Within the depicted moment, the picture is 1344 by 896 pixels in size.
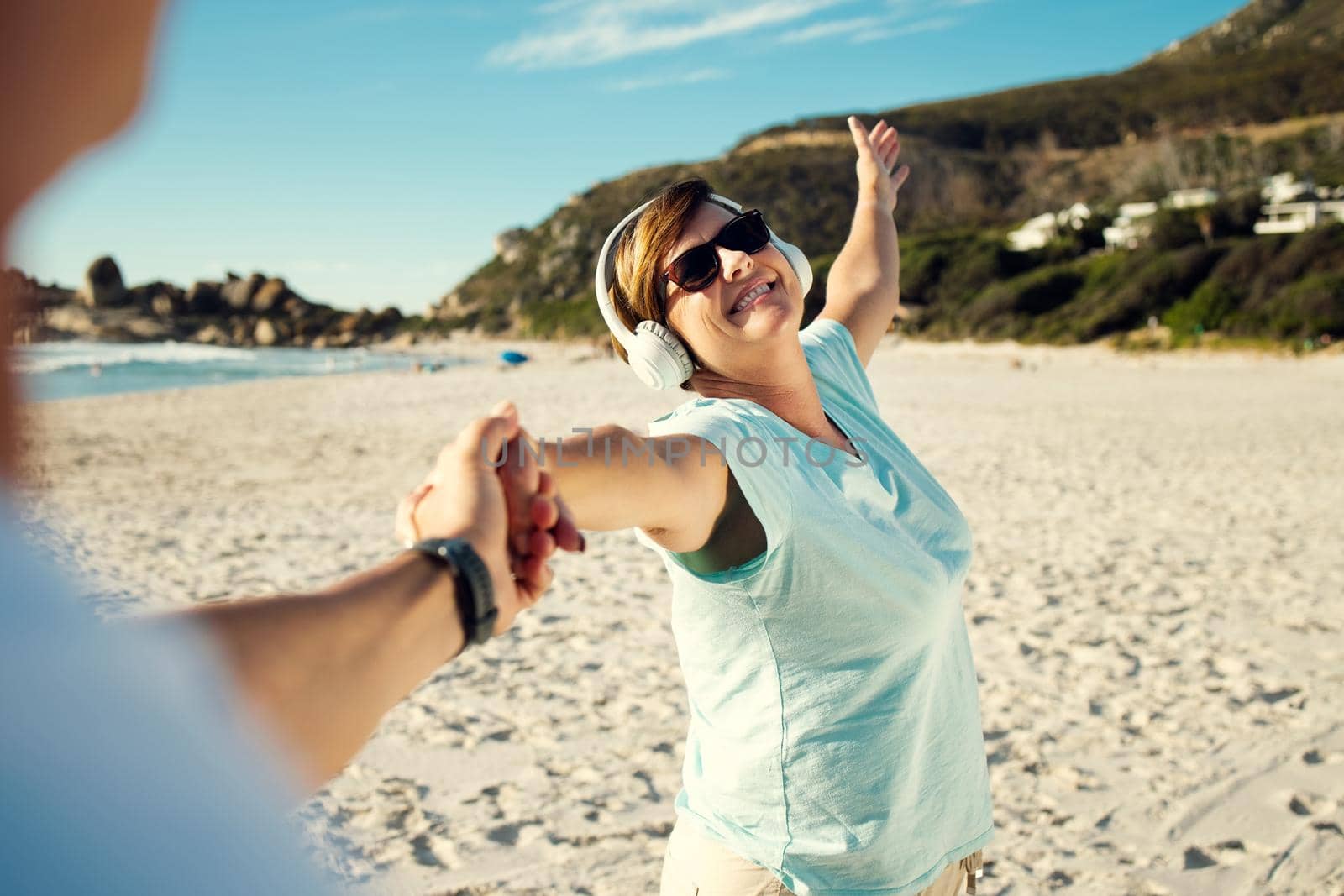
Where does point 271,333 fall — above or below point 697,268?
above

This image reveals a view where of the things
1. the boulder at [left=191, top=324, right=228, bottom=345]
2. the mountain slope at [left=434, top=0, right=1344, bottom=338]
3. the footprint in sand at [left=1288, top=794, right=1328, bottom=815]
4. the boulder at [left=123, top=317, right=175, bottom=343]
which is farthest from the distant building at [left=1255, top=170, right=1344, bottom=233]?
the boulder at [left=191, top=324, right=228, bottom=345]

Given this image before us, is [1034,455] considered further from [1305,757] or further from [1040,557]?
[1305,757]

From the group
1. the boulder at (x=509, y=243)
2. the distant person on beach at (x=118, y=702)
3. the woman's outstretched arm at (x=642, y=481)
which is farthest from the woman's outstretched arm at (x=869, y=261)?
the boulder at (x=509, y=243)

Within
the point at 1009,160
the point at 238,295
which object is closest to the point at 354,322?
the point at 238,295

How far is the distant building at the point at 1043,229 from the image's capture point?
3766 cm

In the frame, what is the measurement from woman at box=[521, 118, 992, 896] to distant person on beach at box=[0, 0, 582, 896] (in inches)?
21.7

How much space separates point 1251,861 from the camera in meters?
3.11

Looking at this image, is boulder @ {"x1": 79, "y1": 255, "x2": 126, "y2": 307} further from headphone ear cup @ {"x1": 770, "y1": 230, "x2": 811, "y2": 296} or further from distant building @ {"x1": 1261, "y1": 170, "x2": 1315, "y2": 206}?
headphone ear cup @ {"x1": 770, "y1": 230, "x2": 811, "y2": 296}

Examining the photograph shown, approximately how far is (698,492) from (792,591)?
0.25 m

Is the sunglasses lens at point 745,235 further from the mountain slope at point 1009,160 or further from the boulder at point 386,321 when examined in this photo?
the boulder at point 386,321

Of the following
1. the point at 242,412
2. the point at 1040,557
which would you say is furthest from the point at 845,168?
the point at 1040,557

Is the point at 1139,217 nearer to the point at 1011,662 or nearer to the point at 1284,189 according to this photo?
the point at 1284,189

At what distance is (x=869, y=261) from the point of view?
236cm

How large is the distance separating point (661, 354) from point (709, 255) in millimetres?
192
